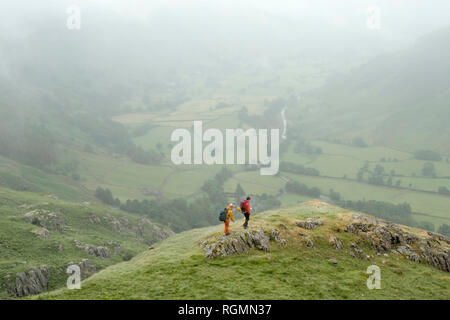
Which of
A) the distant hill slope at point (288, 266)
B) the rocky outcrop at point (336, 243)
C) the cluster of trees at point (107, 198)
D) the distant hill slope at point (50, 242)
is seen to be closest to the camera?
the distant hill slope at point (288, 266)

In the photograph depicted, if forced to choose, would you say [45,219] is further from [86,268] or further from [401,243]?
[401,243]

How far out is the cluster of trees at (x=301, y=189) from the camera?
176m

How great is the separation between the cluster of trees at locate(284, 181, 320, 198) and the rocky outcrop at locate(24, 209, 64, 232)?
434ft

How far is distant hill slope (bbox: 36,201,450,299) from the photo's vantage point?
26484 mm

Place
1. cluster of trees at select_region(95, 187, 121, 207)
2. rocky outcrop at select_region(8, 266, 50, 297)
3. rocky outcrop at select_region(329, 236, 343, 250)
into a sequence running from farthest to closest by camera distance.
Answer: cluster of trees at select_region(95, 187, 121, 207), rocky outcrop at select_region(8, 266, 50, 297), rocky outcrop at select_region(329, 236, 343, 250)

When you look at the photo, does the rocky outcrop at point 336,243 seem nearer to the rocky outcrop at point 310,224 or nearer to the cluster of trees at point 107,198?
the rocky outcrop at point 310,224

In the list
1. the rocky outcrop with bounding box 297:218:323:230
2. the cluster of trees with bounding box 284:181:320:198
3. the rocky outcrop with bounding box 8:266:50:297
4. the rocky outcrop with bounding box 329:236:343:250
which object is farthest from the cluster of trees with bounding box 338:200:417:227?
the rocky outcrop with bounding box 8:266:50:297

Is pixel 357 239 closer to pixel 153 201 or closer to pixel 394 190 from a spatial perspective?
pixel 153 201

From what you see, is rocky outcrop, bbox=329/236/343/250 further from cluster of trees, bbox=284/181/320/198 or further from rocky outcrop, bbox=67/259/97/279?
cluster of trees, bbox=284/181/320/198

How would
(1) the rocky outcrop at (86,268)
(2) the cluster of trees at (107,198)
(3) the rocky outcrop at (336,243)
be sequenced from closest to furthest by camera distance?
(3) the rocky outcrop at (336,243), (1) the rocky outcrop at (86,268), (2) the cluster of trees at (107,198)

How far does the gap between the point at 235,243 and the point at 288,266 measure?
18.0ft

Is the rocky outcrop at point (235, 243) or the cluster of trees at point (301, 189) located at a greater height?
the rocky outcrop at point (235, 243)

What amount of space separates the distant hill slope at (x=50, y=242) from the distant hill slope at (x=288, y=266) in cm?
1611

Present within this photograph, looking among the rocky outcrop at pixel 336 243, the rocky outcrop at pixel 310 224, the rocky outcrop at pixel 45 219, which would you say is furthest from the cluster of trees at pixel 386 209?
the rocky outcrop at pixel 45 219
